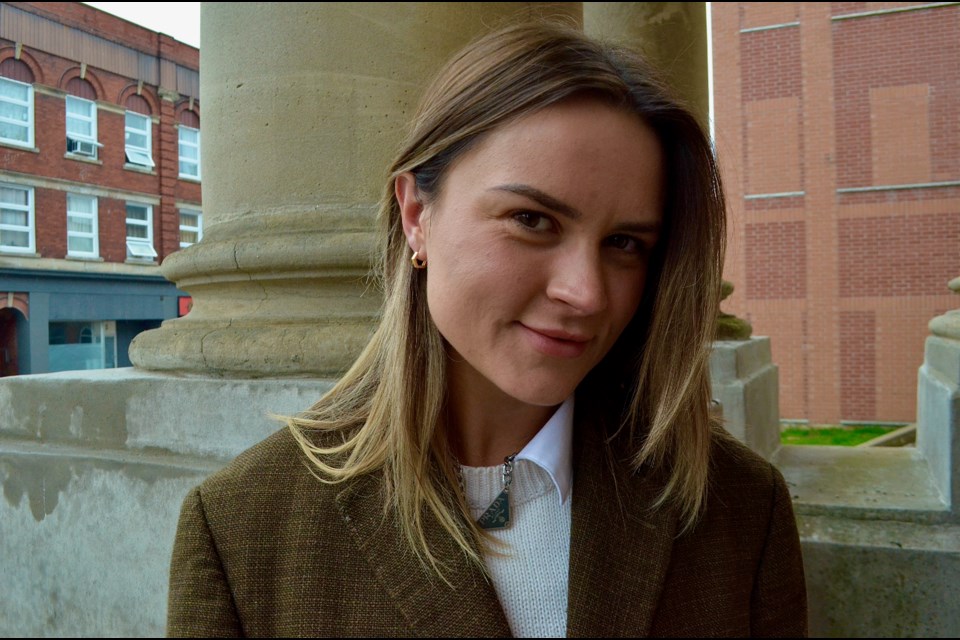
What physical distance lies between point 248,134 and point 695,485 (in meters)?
1.94

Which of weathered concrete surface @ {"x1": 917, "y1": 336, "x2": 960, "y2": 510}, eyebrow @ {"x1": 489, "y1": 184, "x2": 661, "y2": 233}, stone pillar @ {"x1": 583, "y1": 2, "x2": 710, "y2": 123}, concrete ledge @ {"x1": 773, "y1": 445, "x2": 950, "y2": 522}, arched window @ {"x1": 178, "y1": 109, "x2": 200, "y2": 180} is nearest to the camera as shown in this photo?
eyebrow @ {"x1": 489, "y1": 184, "x2": 661, "y2": 233}

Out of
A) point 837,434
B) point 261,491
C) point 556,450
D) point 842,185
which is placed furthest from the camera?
point 837,434

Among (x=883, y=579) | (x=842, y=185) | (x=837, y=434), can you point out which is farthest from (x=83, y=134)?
(x=837, y=434)

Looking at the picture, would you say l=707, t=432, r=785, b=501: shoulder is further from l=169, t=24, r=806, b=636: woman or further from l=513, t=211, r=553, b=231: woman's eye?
l=513, t=211, r=553, b=231: woman's eye

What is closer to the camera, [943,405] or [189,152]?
[189,152]

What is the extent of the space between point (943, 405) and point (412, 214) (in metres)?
2.62

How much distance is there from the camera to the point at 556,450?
4.84 feet

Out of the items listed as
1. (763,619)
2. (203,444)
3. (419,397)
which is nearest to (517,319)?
(419,397)

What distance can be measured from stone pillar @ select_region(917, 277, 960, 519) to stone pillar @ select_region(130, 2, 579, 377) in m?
2.25

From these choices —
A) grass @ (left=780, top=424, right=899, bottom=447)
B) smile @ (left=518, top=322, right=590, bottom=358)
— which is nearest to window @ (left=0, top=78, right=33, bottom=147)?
smile @ (left=518, top=322, right=590, bottom=358)

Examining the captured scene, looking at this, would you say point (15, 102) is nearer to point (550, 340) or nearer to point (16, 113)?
point (16, 113)

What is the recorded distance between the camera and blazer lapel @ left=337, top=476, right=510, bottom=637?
4.19 ft

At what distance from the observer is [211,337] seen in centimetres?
248

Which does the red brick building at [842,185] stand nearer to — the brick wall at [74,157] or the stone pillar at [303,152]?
the stone pillar at [303,152]
